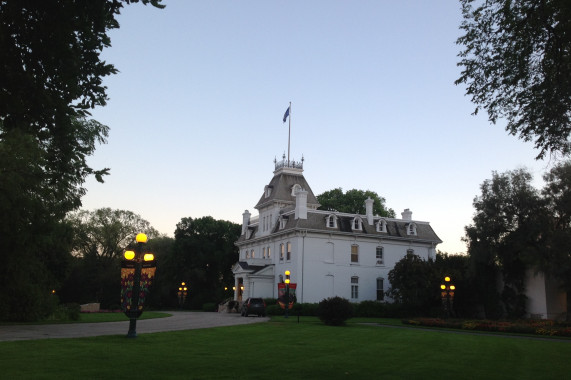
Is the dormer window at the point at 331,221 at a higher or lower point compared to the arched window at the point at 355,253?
higher

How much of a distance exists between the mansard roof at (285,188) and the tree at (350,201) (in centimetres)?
1789

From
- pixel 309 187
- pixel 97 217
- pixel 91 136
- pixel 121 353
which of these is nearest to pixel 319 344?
pixel 121 353

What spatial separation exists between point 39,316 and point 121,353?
59.8 ft

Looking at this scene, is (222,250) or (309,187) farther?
(222,250)

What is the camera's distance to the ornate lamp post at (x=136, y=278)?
18.5m

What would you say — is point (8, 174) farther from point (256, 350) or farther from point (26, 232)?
point (256, 350)

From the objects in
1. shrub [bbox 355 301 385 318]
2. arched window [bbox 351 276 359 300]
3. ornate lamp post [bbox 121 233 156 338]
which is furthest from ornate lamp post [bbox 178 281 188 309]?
ornate lamp post [bbox 121 233 156 338]

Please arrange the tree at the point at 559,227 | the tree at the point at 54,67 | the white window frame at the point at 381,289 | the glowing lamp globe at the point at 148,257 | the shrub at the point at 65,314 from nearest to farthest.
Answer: the tree at the point at 54,67, the glowing lamp globe at the point at 148,257, the shrub at the point at 65,314, the tree at the point at 559,227, the white window frame at the point at 381,289

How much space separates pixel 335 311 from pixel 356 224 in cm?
2569

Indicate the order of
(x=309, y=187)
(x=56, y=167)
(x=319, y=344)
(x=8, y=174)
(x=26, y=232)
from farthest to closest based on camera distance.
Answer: (x=309, y=187) → (x=26, y=232) → (x=8, y=174) → (x=319, y=344) → (x=56, y=167)

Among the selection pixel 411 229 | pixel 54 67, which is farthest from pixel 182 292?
pixel 54 67

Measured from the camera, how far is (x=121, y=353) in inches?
514

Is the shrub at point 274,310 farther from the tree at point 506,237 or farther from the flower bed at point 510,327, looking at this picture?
the tree at point 506,237

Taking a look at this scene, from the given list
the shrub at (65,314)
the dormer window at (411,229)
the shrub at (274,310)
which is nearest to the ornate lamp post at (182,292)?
the shrub at (274,310)
